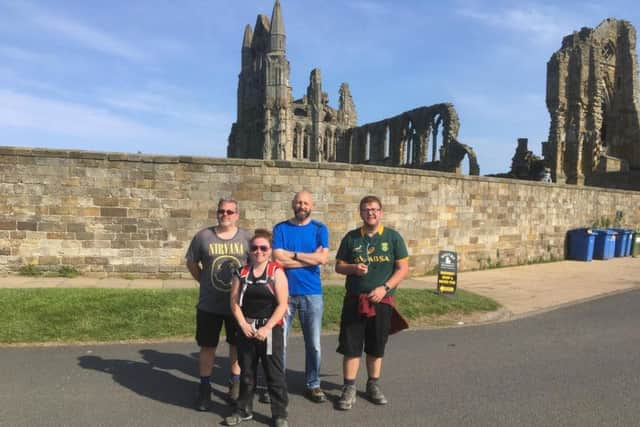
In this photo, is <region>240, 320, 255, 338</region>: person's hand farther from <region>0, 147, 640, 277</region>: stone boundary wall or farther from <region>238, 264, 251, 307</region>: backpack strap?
<region>0, 147, 640, 277</region>: stone boundary wall

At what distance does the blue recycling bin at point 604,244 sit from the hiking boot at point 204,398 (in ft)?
58.3

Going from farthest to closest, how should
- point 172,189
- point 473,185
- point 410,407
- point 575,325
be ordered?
1. point 473,185
2. point 172,189
3. point 575,325
4. point 410,407

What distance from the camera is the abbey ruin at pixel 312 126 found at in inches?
1515

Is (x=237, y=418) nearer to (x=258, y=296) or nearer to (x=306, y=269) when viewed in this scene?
(x=258, y=296)

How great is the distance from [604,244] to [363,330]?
17234 millimetres

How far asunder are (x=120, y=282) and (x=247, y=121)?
53.4 m

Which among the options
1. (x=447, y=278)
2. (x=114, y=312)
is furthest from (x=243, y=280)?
(x=447, y=278)

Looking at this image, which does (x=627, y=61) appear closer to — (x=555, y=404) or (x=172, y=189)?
(x=172, y=189)

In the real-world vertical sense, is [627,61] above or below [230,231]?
above

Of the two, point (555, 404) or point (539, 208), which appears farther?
point (539, 208)

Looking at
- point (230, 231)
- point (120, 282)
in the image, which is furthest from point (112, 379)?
point (120, 282)

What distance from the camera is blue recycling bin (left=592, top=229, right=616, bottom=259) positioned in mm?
18641

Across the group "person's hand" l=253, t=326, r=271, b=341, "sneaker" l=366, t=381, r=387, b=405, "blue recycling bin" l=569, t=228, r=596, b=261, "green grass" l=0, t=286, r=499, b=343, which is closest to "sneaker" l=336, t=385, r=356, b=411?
"sneaker" l=366, t=381, r=387, b=405

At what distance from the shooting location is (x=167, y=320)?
23.9ft
